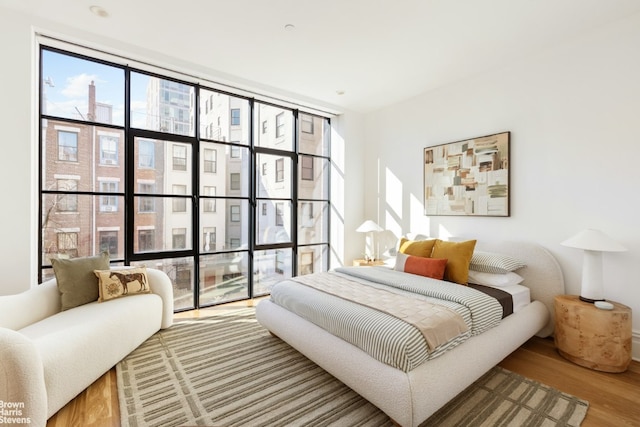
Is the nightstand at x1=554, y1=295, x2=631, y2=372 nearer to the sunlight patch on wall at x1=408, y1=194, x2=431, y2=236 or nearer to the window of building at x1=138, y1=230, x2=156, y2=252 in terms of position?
the sunlight patch on wall at x1=408, y1=194, x2=431, y2=236

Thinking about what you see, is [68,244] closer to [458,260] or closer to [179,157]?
[179,157]

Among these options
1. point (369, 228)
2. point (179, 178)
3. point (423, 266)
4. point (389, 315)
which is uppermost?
point (179, 178)

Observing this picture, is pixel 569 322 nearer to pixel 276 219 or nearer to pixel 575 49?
pixel 575 49

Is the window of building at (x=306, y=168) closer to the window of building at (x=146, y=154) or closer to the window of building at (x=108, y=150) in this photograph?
the window of building at (x=146, y=154)

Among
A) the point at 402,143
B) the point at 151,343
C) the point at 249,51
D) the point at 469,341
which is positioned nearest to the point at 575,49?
the point at 402,143

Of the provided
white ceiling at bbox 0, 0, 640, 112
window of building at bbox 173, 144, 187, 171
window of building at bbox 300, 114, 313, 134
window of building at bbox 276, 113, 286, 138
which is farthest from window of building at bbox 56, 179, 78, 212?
window of building at bbox 300, 114, 313, 134

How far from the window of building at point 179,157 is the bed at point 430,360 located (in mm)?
1916

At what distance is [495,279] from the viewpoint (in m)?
2.70

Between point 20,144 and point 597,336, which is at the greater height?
point 20,144

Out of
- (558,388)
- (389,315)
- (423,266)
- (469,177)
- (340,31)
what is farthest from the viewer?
(469,177)

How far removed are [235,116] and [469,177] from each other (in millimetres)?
3048

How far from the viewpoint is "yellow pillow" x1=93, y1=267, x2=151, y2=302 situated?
2.46 meters

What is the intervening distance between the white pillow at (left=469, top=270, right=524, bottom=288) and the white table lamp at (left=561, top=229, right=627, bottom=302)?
483mm

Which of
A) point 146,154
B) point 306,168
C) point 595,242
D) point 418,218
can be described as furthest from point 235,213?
point 595,242
